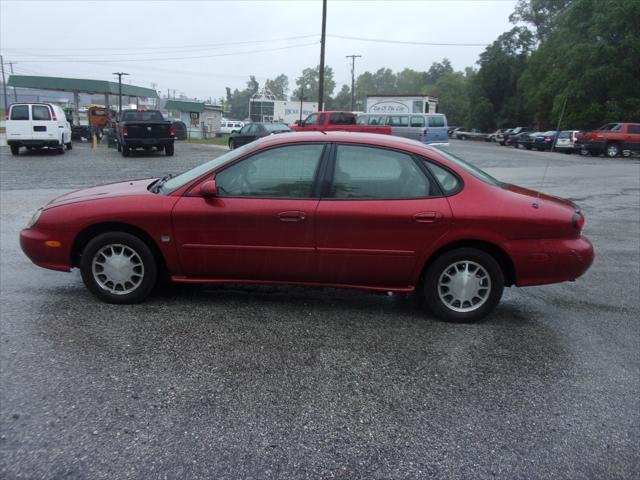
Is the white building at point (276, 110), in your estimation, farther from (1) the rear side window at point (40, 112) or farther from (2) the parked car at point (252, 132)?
(1) the rear side window at point (40, 112)

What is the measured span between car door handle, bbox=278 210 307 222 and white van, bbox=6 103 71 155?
64.1 ft

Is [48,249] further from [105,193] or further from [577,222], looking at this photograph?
[577,222]

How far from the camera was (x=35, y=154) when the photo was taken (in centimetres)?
2194

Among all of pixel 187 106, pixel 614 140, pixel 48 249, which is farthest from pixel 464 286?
pixel 187 106

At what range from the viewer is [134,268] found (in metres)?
4.65

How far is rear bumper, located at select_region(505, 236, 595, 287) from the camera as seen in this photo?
442 cm

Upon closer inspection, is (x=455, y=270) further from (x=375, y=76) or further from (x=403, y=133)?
Result: (x=375, y=76)

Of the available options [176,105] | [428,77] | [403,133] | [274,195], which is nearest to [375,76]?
[428,77]

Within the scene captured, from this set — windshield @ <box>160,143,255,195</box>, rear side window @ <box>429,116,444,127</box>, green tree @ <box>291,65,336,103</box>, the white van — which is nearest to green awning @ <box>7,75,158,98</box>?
the white van

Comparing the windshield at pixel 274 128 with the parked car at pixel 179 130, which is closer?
the windshield at pixel 274 128

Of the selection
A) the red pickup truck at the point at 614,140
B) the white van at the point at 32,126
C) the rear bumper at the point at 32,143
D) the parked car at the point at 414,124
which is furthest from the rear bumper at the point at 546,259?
the red pickup truck at the point at 614,140

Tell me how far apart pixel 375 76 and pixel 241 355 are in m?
174

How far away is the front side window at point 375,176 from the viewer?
177 inches

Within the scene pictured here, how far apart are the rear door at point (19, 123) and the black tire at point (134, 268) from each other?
1861 cm
